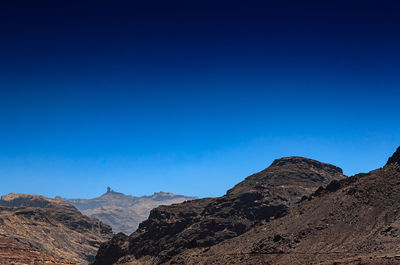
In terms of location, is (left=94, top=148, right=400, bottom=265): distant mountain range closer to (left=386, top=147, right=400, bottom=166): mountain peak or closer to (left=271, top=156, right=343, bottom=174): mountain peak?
(left=386, top=147, right=400, bottom=166): mountain peak

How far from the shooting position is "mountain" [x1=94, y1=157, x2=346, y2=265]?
121 metres

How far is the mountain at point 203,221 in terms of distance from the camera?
121 m

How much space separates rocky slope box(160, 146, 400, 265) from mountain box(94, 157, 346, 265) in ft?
31.5

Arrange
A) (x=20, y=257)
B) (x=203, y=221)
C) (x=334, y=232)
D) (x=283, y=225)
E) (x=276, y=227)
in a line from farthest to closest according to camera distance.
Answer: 1. (x=203, y=221)
2. (x=276, y=227)
3. (x=283, y=225)
4. (x=20, y=257)
5. (x=334, y=232)

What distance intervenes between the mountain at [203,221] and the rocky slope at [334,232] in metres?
9.59

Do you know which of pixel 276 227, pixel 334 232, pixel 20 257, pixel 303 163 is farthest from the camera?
pixel 303 163

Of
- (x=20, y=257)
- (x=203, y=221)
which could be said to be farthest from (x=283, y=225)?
(x=20, y=257)

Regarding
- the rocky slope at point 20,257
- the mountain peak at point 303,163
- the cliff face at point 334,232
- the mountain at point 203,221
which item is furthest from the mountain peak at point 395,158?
the rocky slope at point 20,257

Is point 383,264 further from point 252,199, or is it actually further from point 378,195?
point 252,199

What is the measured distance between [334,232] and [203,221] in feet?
175

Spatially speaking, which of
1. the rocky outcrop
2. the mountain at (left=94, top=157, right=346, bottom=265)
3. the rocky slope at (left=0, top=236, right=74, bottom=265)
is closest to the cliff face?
the rocky outcrop

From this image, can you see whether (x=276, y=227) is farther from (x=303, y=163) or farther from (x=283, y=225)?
(x=303, y=163)

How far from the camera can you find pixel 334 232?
266ft

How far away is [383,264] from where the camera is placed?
54094 mm
